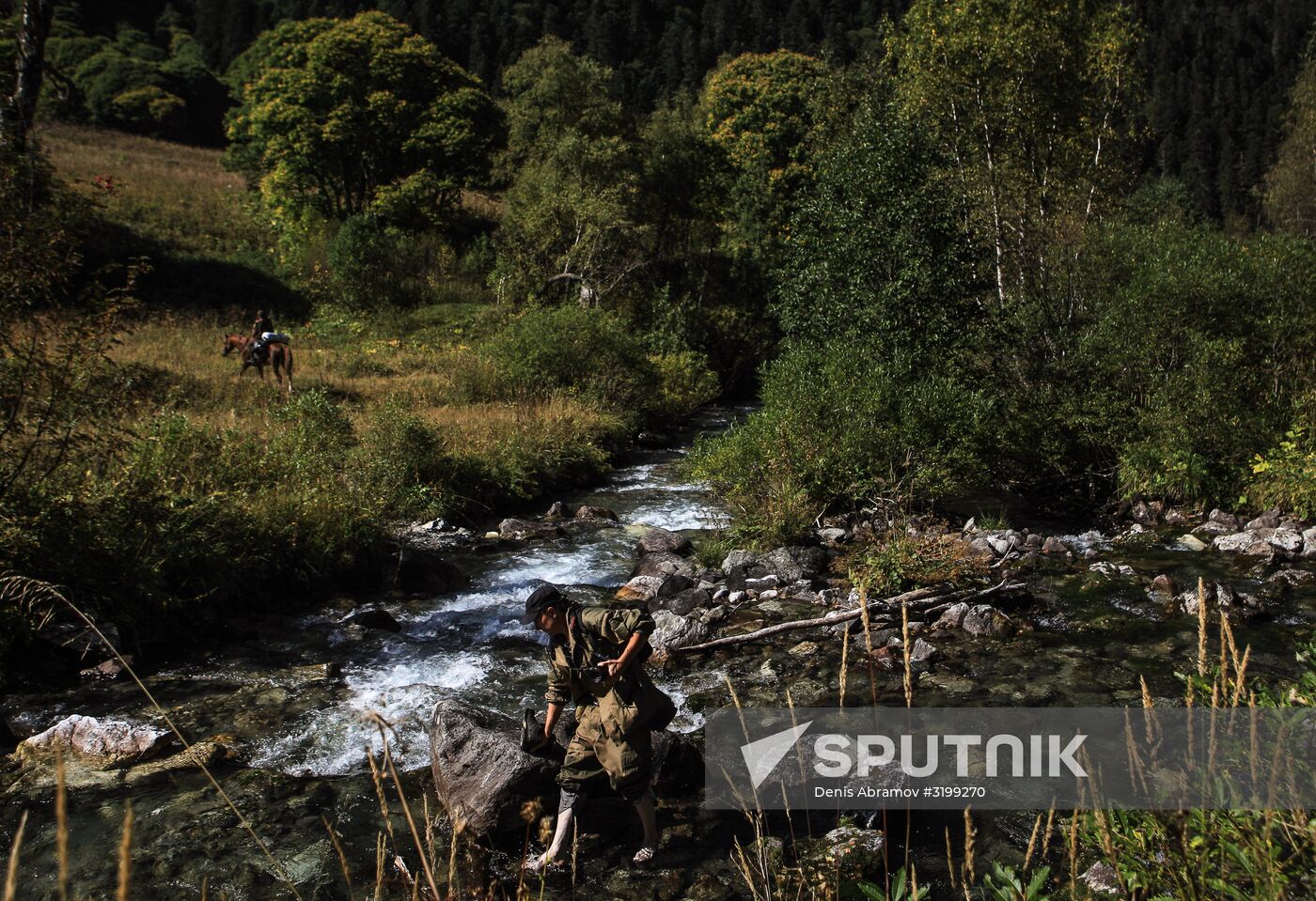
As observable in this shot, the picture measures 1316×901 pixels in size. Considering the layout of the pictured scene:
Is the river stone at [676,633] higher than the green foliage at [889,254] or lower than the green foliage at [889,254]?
lower

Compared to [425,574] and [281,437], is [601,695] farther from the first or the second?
[281,437]

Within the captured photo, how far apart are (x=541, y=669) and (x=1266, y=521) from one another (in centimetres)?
1065

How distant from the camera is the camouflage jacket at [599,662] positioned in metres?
5.22

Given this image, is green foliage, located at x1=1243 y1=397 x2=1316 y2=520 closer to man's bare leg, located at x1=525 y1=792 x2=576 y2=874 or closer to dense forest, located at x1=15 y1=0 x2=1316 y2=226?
man's bare leg, located at x1=525 y1=792 x2=576 y2=874

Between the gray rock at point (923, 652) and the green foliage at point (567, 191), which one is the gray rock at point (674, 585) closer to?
the gray rock at point (923, 652)

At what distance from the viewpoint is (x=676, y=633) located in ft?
29.2

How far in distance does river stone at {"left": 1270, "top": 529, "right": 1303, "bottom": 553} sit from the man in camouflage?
33.8 feet

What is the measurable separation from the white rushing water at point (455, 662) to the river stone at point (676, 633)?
25.3 inches

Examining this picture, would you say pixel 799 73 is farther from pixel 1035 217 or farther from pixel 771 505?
pixel 771 505

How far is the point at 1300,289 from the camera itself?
555 inches

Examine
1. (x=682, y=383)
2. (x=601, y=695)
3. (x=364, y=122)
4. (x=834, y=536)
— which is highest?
(x=364, y=122)

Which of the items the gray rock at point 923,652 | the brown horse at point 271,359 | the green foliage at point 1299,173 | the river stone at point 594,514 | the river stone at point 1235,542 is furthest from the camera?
the green foliage at point 1299,173

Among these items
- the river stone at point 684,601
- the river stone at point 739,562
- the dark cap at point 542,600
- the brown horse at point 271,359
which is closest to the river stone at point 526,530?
the river stone at point 739,562

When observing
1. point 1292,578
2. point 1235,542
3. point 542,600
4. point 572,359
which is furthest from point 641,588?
point 572,359
